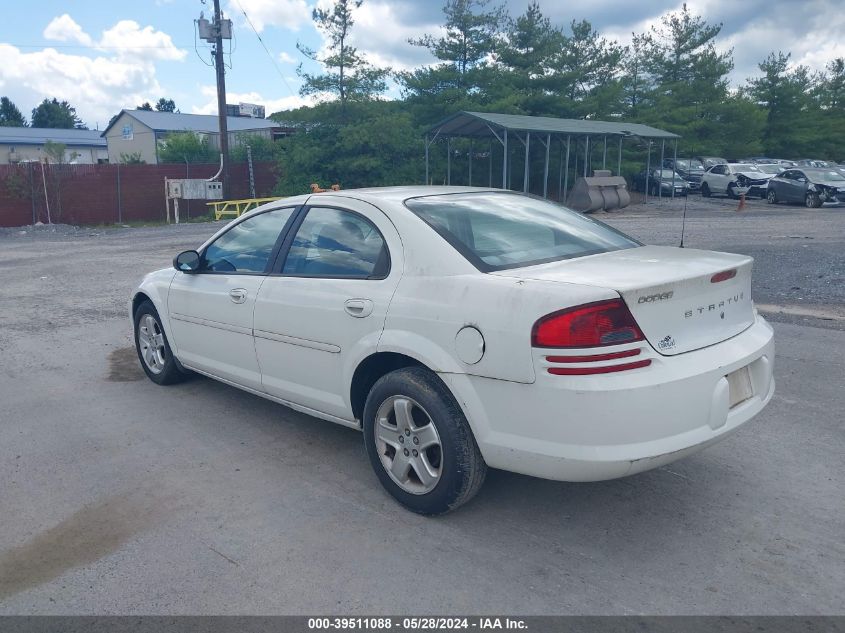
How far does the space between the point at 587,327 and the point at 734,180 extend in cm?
3294

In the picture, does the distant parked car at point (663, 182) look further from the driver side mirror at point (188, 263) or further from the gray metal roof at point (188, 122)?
the driver side mirror at point (188, 263)

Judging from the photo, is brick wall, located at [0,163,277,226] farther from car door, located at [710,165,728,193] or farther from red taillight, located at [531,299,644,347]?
red taillight, located at [531,299,644,347]

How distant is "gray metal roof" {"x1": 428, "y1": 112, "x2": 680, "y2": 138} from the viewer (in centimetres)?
2483

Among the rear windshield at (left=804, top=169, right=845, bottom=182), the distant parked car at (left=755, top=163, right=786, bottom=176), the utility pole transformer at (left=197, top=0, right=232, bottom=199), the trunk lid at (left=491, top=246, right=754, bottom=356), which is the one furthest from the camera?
the distant parked car at (left=755, top=163, right=786, bottom=176)

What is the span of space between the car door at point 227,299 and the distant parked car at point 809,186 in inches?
1057

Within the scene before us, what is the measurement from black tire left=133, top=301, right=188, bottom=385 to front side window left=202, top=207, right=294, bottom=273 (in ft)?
2.97

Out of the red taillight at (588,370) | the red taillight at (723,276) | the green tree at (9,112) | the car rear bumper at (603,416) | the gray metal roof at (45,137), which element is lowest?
the car rear bumper at (603,416)

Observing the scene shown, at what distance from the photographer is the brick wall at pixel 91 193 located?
81.5 ft

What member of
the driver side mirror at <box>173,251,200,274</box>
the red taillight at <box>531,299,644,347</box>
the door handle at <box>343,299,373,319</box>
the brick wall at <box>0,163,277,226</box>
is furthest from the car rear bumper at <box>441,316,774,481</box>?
the brick wall at <box>0,163,277,226</box>

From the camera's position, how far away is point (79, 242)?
20359 millimetres

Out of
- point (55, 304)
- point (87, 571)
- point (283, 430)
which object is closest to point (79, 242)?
point (55, 304)

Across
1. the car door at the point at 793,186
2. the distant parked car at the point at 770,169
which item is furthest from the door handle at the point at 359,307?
the distant parked car at the point at 770,169

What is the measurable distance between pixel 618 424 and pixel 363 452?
1980 mm

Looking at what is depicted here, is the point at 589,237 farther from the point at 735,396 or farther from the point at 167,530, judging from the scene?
the point at 167,530
